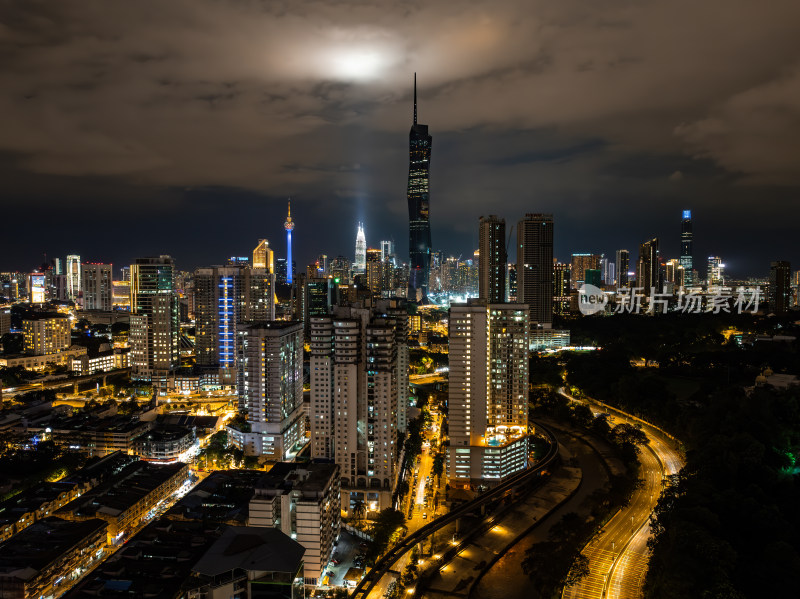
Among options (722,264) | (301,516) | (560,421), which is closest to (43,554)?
(301,516)

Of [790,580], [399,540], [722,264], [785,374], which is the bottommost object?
[399,540]

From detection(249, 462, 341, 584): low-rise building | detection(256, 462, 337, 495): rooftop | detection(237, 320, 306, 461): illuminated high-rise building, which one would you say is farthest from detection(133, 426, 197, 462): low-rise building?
detection(249, 462, 341, 584): low-rise building

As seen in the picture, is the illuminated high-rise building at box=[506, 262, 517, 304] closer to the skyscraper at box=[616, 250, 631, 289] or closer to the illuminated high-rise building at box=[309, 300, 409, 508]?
the skyscraper at box=[616, 250, 631, 289]

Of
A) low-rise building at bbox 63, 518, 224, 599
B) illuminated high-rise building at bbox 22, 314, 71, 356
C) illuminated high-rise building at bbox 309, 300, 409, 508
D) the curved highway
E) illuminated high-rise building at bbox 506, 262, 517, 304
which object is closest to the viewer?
low-rise building at bbox 63, 518, 224, 599

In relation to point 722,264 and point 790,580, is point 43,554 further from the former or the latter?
point 722,264

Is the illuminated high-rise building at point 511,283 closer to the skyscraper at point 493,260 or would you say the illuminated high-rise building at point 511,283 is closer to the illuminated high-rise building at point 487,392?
the skyscraper at point 493,260

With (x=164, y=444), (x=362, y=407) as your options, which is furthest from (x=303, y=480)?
(x=164, y=444)
